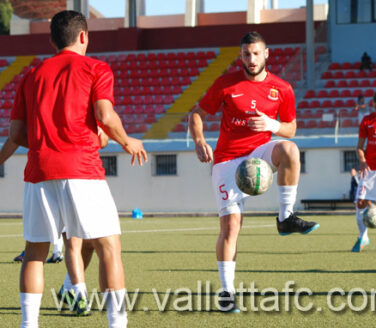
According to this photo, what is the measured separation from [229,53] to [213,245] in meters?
24.2

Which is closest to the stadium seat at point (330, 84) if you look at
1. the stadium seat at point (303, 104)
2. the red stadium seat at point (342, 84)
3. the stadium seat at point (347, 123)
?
the red stadium seat at point (342, 84)

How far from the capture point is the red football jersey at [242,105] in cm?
775

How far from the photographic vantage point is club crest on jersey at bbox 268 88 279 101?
7.82 meters

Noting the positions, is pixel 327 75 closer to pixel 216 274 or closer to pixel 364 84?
pixel 364 84

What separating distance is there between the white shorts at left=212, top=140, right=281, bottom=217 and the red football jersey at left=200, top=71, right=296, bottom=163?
3.0 inches

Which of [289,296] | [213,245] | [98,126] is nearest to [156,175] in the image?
[213,245]

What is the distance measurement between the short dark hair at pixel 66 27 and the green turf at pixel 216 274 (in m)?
2.30

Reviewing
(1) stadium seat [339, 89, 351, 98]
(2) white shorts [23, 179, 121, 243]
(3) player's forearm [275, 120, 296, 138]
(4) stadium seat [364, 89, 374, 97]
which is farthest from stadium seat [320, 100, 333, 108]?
(2) white shorts [23, 179, 121, 243]

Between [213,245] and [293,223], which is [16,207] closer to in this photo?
[213,245]

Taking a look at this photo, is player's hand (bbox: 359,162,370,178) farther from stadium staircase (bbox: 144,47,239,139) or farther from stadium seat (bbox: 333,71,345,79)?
stadium seat (bbox: 333,71,345,79)

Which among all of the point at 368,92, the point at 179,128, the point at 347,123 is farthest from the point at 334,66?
the point at 179,128

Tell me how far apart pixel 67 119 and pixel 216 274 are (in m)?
5.35

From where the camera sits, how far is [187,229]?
21297 mm

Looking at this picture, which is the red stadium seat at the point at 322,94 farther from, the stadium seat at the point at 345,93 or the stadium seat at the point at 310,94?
the stadium seat at the point at 345,93
